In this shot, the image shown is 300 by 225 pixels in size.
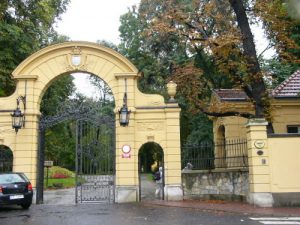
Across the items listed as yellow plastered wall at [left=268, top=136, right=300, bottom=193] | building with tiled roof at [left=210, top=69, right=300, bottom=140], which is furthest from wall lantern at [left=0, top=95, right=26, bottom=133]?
yellow plastered wall at [left=268, top=136, right=300, bottom=193]

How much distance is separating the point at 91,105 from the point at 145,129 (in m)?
2.81

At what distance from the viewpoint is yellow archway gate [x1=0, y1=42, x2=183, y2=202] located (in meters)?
18.2

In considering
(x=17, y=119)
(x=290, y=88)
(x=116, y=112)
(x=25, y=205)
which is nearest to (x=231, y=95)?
(x=290, y=88)

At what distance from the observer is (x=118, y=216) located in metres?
13.2

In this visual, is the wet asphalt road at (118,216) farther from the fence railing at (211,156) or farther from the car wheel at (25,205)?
the fence railing at (211,156)

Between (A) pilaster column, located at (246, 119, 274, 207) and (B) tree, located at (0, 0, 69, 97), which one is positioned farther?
(B) tree, located at (0, 0, 69, 97)

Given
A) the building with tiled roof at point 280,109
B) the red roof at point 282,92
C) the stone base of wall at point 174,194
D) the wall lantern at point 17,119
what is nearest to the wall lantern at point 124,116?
the stone base of wall at point 174,194

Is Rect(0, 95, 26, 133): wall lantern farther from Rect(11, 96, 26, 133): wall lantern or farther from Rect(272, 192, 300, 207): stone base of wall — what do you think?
Rect(272, 192, 300, 207): stone base of wall

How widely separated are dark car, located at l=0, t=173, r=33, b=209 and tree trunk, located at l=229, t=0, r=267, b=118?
9.44 metres

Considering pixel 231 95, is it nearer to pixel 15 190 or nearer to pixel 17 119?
A: pixel 17 119

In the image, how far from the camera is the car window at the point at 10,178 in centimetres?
1551

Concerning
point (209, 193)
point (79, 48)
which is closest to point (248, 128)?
point (209, 193)

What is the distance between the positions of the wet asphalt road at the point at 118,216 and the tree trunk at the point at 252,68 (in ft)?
18.3

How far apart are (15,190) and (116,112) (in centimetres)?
542
